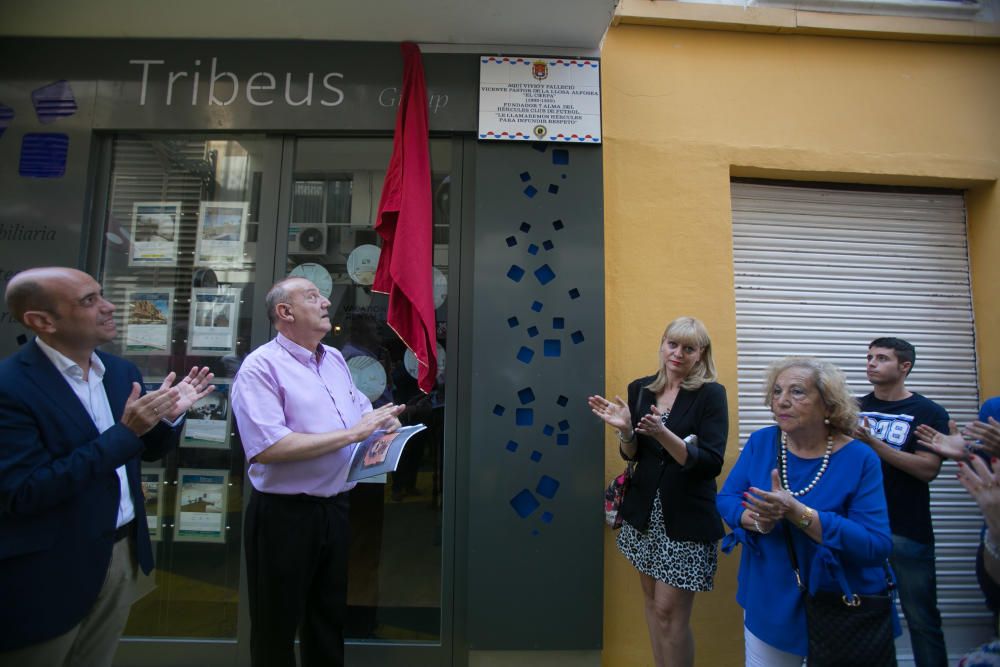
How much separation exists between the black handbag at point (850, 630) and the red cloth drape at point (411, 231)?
2.36 metres

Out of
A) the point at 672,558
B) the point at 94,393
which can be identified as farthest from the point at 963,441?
the point at 94,393

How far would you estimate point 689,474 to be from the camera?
291 centimetres

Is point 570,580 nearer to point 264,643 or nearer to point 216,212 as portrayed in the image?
point 264,643

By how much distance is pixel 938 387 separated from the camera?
425 centimetres

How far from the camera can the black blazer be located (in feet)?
9.33

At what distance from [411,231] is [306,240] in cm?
82

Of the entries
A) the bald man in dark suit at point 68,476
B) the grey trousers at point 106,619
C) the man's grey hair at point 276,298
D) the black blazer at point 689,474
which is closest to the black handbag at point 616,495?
the black blazer at point 689,474

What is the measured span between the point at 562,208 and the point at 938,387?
10.2 ft

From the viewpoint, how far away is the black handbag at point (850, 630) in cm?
203

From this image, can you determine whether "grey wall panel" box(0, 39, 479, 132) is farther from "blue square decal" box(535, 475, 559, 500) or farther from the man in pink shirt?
"blue square decal" box(535, 475, 559, 500)

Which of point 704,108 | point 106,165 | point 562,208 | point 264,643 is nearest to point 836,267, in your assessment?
point 704,108

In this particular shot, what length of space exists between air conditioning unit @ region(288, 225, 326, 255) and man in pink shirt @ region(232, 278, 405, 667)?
1.23m

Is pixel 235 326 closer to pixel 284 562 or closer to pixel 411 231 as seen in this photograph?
pixel 411 231

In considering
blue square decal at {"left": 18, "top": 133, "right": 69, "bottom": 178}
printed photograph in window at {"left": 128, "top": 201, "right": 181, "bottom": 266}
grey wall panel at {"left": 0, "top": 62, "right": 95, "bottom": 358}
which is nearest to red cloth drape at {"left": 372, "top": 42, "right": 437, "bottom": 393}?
printed photograph in window at {"left": 128, "top": 201, "right": 181, "bottom": 266}
